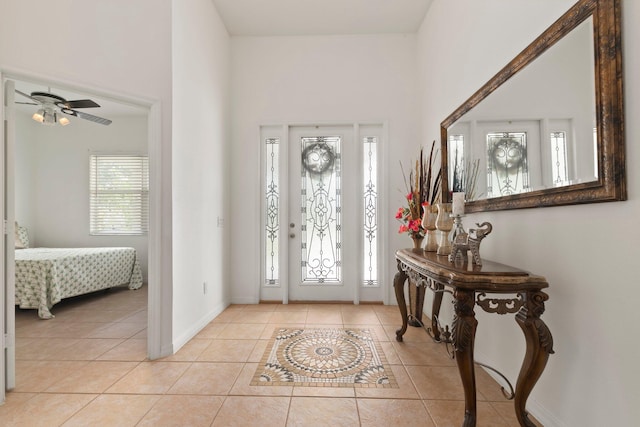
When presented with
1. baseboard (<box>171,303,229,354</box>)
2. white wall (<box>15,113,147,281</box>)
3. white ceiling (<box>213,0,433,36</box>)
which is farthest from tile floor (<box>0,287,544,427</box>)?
white ceiling (<box>213,0,433,36</box>)

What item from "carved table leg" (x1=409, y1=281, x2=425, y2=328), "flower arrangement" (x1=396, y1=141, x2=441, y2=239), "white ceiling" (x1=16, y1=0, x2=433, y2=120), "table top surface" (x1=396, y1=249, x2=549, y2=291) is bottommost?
"carved table leg" (x1=409, y1=281, x2=425, y2=328)

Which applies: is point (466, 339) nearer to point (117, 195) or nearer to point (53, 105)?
point (53, 105)

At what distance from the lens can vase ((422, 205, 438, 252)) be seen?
2451mm

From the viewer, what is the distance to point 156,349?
93.6 inches

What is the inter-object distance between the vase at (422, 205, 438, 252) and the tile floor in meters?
0.87

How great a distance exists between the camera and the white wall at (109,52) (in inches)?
73.8

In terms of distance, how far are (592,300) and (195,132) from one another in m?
3.09

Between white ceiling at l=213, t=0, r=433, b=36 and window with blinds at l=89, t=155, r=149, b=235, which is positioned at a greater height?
white ceiling at l=213, t=0, r=433, b=36

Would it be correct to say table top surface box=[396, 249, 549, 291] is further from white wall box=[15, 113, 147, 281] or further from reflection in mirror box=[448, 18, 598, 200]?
white wall box=[15, 113, 147, 281]

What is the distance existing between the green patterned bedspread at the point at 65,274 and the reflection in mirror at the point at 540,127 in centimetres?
452

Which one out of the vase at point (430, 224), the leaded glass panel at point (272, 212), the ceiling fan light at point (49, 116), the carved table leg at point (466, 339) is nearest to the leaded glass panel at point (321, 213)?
the leaded glass panel at point (272, 212)

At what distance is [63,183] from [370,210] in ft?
17.6

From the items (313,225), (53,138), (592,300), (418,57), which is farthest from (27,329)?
(418,57)

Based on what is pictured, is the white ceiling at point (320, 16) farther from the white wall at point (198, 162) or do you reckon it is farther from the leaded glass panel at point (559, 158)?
the leaded glass panel at point (559, 158)
